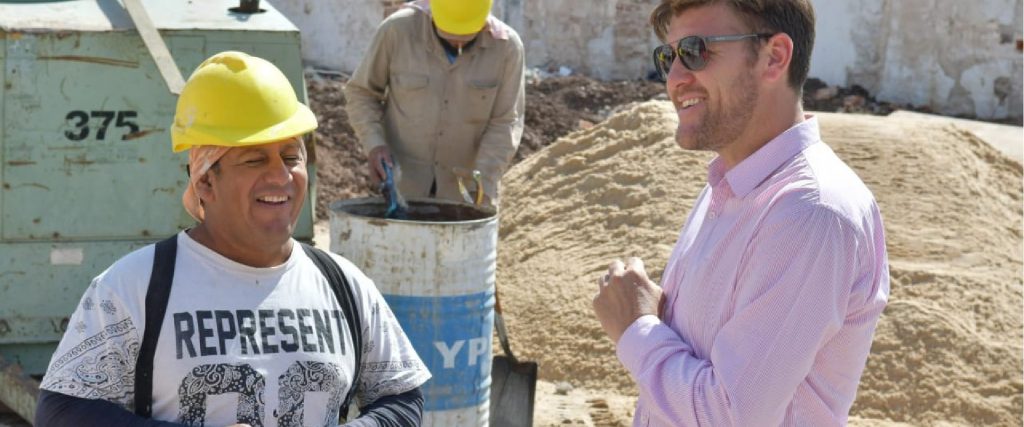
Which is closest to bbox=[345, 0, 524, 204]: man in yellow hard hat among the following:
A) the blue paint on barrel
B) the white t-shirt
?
the blue paint on barrel

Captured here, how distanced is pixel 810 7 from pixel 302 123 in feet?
3.30

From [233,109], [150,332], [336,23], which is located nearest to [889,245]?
[233,109]

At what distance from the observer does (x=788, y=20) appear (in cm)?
238

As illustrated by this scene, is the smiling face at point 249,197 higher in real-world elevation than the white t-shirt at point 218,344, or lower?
higher

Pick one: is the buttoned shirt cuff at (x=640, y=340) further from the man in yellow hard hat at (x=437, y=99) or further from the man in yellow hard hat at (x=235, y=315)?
the man in yellow hard hat at (x=437, y=99)

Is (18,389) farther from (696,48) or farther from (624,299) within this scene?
(696,48)

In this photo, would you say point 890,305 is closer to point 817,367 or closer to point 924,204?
point 924,204

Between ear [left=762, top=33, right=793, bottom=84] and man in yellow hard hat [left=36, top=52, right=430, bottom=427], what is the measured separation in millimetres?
920

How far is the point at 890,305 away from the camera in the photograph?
21.7 feet

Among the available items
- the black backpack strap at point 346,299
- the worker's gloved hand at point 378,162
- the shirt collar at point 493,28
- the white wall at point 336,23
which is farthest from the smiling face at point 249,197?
the white wall at point 336,23

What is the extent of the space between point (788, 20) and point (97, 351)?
1368 millimetres

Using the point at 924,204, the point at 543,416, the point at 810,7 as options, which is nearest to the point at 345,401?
the point at 810,7

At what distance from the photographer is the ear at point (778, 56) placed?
2369 mm

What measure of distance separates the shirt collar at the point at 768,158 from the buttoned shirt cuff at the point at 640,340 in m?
0.28
